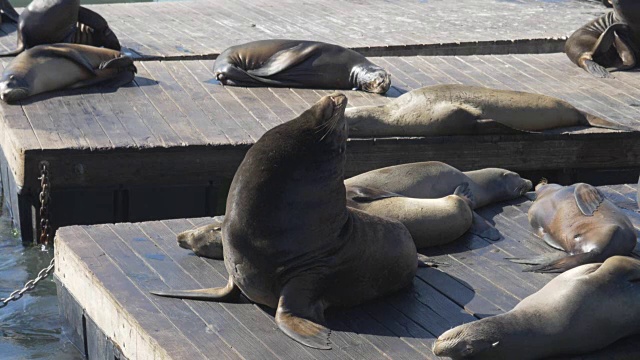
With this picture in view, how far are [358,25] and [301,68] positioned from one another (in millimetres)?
2841

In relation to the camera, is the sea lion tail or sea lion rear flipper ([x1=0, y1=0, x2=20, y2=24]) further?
sea lion rear flipper ([x1=0, y1=0, x2=20, y2=24])

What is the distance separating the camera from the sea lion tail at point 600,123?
7.07 meters

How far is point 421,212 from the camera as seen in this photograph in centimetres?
492

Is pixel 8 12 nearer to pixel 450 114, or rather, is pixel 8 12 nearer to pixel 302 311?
pixel 450 114

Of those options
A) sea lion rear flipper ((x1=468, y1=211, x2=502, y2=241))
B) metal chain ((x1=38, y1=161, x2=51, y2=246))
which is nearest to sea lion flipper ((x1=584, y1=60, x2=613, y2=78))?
sea lion rear flipper ((x1=468, y1=211, x2=502, y2=241))

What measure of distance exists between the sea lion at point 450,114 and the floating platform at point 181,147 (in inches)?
2.8

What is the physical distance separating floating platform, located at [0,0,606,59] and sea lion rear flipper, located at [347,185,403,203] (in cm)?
422

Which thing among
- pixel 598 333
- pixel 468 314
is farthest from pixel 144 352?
pixel 598 333

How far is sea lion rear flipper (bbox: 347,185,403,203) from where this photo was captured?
16.2 feet

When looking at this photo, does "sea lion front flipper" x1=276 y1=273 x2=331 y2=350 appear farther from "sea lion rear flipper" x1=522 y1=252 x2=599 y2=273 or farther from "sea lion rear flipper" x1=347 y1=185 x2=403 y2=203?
"sea lion rear flipper" x1=522 y1=252 x2=599 y2=273

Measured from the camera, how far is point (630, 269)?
13.8 feet

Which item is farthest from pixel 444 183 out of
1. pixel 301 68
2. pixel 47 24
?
pixel 47 24

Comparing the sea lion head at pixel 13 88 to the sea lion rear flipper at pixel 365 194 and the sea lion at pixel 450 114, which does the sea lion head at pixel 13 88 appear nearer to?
the sea lion at pixel 450 114

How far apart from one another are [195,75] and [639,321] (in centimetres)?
455
